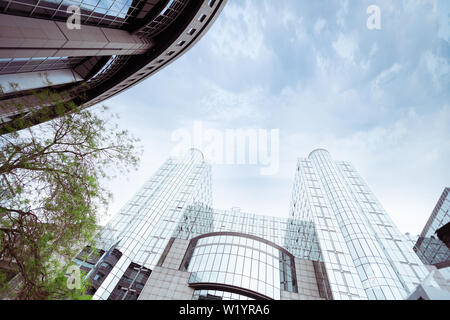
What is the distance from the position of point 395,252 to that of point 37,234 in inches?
1700

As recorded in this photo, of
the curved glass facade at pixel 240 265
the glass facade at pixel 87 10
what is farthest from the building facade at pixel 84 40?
the curved glass facade at pixel 240 265

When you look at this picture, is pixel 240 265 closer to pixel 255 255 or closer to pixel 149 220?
pixel 255 255

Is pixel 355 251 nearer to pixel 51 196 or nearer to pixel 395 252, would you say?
pixel 395 252

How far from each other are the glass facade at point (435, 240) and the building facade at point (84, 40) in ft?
158

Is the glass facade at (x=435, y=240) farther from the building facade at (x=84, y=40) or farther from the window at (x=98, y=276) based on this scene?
the window at (x=98, y=276)

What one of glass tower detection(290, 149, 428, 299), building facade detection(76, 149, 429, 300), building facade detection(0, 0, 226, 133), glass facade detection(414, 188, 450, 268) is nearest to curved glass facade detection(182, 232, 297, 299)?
building facade detection(76, 149, 429, 300)

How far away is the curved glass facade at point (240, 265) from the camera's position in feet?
94.2

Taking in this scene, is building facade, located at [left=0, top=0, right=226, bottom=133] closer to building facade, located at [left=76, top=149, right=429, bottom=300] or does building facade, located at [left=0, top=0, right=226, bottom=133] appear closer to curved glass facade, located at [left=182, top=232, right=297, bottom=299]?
building facade, located at [left=76, top=149, right=429, bottom=300]

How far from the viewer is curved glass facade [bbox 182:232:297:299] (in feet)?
94.2

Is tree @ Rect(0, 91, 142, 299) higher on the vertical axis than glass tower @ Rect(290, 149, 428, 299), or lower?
lower

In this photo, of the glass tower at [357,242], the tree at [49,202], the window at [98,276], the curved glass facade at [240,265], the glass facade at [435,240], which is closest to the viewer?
the tree at [49,202]

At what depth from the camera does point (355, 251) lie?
31.9m

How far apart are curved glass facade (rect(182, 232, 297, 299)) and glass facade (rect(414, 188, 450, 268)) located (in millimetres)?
23360
